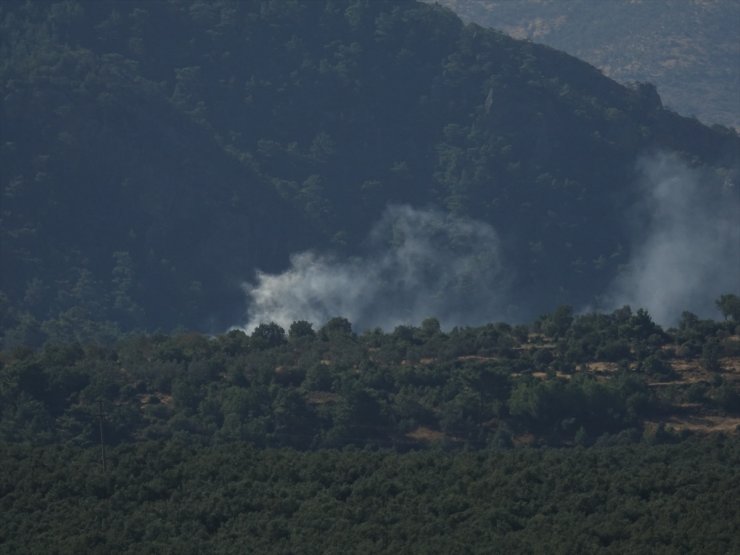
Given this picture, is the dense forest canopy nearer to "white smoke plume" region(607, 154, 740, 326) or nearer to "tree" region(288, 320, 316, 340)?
"white smoke plume" region(607, 154, 740, 326)

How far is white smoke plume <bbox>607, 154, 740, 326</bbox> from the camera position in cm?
16338

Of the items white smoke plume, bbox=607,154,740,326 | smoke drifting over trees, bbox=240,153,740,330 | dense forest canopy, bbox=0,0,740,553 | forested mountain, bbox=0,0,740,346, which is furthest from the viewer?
white smoke plume, bbox=607,154,740,326

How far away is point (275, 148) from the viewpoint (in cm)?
18150

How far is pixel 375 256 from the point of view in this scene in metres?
170

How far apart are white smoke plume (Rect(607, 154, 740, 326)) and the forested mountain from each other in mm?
910

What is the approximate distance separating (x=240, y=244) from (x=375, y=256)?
371 inches

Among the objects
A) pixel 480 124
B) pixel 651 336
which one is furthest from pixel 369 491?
pixel 480 124

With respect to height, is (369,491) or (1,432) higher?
(1,432)

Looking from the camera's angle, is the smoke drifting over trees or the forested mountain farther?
the forested mountain

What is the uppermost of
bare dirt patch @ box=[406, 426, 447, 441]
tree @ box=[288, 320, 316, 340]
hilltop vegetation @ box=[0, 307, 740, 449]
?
tree @ box=[288, 320, 316, 340]

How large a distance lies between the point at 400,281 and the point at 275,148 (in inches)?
739

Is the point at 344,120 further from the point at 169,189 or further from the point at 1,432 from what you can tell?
the point at 1,432

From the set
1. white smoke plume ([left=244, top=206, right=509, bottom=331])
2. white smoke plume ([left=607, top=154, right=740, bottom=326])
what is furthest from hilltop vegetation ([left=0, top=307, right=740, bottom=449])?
white smoke plume ([left=607, top=154, right=740, bottom=326])

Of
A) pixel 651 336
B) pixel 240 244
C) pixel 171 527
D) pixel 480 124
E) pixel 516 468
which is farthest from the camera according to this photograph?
pixel 480 124
